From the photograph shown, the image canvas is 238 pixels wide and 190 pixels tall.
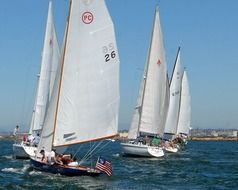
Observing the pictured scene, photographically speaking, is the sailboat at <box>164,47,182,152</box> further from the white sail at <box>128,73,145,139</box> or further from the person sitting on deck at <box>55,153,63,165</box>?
the person sitting on deck at <box>55,153,63,165</box>

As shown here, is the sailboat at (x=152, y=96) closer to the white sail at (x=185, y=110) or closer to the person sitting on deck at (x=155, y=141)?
the person sitting on deck at (x=155, y=141)

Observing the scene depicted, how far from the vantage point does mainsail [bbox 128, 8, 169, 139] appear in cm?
6200

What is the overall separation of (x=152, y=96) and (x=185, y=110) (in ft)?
114

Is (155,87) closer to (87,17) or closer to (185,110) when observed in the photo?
(87,17)

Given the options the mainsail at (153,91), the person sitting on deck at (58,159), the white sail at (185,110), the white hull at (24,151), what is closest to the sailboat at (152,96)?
the mainsail at (153,91)

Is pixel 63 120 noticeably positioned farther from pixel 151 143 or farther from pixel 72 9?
pixel 151 143

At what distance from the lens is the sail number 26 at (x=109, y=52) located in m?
36.2

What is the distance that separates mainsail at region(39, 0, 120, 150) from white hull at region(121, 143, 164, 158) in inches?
829

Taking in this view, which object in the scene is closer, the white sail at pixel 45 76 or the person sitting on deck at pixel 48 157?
the person sitting on deck at pixel 48 157

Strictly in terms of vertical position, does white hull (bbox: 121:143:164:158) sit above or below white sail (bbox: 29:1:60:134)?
below

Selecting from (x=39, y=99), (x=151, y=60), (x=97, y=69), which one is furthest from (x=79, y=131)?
(x=151, y=60)

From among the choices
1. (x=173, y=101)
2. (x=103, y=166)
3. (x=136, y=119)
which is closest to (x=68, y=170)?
(x=103, y=166)

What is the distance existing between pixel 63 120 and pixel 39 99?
75.0ft

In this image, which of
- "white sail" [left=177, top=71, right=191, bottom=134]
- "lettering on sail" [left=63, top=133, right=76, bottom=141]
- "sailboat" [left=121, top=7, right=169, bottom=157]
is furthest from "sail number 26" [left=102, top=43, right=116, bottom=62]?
"white sail" [left=177, top=71, right=191, bottom=134]
